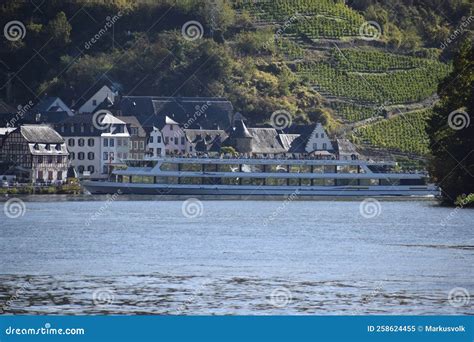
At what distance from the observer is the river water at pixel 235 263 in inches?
1377

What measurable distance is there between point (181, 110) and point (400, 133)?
18.2 metres

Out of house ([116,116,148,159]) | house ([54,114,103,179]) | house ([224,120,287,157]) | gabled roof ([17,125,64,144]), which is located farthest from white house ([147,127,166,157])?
gabled roof ([17,125,64,144])

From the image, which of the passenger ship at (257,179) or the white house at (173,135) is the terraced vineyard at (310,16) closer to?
the white house at (173,135)

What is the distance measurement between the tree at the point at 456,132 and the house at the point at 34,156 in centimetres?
3709

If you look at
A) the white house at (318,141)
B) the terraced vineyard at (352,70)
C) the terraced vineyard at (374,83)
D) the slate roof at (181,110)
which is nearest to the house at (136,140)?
the slate roof at (181,110)

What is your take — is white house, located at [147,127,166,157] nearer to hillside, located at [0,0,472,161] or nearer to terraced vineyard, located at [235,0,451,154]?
hillside, located at [0,0,472,161]

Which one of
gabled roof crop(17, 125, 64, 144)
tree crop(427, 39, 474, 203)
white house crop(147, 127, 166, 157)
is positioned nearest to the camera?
tree crop(427, 39, 474, 203)

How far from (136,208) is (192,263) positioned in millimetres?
36218

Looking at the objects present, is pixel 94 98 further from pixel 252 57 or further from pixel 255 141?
pixel 255 141

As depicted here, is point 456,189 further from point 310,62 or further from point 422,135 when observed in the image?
point 310,62

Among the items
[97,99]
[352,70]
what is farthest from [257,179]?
[352,70]

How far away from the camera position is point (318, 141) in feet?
389

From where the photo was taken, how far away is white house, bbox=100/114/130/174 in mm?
119250

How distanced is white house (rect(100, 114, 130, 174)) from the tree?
41.9 meters
